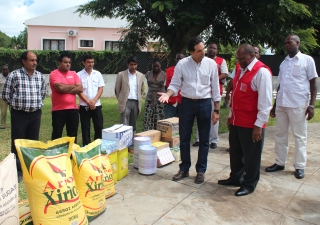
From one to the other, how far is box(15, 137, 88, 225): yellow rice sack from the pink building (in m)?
22.1

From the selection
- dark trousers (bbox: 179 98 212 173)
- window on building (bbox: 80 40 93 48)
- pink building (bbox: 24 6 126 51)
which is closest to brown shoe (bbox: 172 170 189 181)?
dark trousers (bbox: 179 98 212 173)

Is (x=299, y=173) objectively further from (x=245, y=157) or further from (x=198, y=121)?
(x=198, y=121)

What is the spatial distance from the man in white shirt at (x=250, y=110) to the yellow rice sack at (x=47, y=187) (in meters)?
2.03

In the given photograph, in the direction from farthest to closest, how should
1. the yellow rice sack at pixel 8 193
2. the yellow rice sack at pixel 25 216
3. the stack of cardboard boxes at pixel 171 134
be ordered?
the stack of cardboard boxes at pixel 171 134
the yellow rice sack at pixel 25 216
the yellow rice sack at pixel 8 193

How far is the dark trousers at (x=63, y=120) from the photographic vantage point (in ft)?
15.7

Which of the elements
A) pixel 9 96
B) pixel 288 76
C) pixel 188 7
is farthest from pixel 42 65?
pixel 288 76

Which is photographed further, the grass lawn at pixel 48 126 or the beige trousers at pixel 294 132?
the grass lawn at pixel 48 126

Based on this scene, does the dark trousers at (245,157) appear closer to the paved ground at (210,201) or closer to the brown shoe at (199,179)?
the paved ground at (210,201)

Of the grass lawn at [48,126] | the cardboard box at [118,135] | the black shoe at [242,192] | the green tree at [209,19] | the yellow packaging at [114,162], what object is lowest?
the grass lawn at [48,126]

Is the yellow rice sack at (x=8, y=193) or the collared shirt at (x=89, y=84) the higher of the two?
the collared shirt at (x=89, y=84)

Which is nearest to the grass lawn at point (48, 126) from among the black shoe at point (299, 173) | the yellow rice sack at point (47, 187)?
the yellow rice sack at point (47, 187)

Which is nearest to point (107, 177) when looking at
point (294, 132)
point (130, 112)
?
point (130, 112)

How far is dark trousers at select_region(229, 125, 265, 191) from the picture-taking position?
360cm

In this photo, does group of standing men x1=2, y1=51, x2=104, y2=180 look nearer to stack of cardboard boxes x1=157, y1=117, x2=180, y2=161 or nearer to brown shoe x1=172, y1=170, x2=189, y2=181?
stack of cardboard boxes x1=157, y1=117, x2=180, y2=161
